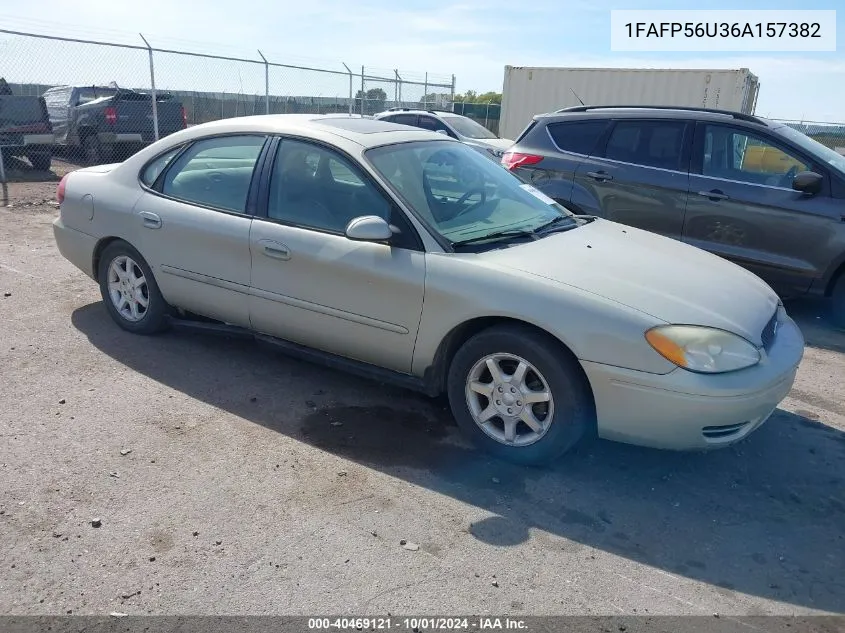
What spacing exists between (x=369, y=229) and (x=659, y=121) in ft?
14.5

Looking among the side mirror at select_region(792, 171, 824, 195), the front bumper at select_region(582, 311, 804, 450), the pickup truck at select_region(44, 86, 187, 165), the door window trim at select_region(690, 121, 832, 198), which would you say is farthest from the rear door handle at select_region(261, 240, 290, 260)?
the pickup truck at select_region(44, 86, 187, 165)

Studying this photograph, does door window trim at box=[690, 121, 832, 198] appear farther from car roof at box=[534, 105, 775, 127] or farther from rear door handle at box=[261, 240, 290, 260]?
rear door handle at box=[261, 240, 290, 260]

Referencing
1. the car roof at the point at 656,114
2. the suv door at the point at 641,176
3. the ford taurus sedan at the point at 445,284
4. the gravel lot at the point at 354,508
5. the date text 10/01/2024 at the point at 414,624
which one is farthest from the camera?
the suv door at the point at 641,176

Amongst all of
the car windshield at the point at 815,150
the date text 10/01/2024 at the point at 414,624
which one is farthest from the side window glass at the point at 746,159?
the date text 10/01/2024 at the point at 414,624

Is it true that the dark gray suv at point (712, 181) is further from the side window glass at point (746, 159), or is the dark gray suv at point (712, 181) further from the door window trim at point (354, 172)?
the door window trim at point (354, 172)

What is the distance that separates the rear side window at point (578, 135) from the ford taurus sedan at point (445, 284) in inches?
114

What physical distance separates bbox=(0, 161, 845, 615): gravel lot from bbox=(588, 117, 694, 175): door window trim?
2.83 m

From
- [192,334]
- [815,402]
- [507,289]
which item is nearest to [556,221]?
[507,289]

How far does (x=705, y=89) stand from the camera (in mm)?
15523

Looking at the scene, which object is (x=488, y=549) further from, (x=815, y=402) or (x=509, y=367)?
(x=815, y=402)

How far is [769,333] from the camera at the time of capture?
3.61 meters

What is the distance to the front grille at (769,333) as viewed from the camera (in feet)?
11.4

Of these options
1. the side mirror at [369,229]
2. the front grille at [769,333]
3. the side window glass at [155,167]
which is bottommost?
the front grille at [769,333]

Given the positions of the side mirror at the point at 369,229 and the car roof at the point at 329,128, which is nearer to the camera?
the side mirror at the point at 369,229
